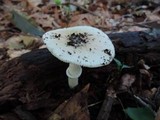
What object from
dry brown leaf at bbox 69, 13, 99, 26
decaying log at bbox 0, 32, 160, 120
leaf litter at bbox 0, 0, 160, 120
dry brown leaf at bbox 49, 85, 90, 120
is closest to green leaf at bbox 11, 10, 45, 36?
leaf litter at bbox 0, 0, 160, 120

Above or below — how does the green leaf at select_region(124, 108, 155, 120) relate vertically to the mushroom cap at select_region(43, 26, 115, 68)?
below

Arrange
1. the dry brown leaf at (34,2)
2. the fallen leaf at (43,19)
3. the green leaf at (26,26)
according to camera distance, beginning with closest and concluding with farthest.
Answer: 1. the green leaf at (26,26)
2. the fallen leaf at (43,19)
3. the dry brown leaf at (34,2)

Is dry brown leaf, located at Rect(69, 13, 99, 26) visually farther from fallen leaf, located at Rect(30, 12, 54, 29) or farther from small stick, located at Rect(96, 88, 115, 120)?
small stick, located at Rect(96, 88, 115, 120)

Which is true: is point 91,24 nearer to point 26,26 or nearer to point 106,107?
point 26,26

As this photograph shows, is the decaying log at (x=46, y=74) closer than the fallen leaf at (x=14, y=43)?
Yes

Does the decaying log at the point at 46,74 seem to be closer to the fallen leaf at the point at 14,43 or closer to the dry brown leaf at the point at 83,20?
the fallen leaf at the point at 14,43

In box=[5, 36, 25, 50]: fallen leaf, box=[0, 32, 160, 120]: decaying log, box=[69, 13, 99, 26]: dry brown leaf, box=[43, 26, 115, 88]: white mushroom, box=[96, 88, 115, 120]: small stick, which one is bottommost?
box=[69, 13, 99, 26]: dry brown leaf

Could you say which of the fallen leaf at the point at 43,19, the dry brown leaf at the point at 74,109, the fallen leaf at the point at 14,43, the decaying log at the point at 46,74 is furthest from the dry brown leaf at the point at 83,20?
the dry brown leaf at the point at 74,109

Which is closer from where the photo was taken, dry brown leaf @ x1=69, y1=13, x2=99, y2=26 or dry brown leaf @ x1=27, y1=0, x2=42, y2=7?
dry brown leaf @ x1=69, y1=13, x2=99, y2=26
